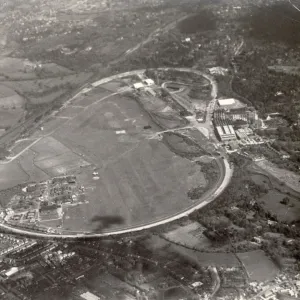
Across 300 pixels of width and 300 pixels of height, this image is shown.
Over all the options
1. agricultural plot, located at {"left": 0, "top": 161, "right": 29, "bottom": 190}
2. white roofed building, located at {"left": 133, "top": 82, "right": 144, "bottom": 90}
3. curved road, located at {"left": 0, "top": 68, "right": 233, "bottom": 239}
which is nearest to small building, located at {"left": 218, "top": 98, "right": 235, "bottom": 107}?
white roofed building, located at {"left": 133, "top": 82, "right": 144, "bottom": 90}

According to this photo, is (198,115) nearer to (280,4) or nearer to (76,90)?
(76,90)

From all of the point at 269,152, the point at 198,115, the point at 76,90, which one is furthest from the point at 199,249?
the point at 76,90

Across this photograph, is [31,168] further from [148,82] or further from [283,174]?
[148,82]

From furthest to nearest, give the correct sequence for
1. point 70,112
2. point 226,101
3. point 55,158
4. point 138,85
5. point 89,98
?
point 138,85 → point 89,98 → point 70,112 → point 226,101 → point 55,158

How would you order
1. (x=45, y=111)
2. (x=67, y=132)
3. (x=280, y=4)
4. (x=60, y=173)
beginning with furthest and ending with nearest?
(x=280, y=4) → (x=45, y=111) → (x=67, y=132) → (x=60, y=173)

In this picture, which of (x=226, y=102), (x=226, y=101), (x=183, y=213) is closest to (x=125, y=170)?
(x=183, y=213)

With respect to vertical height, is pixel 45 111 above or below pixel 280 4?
below

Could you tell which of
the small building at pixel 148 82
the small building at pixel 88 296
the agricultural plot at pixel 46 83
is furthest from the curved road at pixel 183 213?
the agricultural plot at pixel 46 83

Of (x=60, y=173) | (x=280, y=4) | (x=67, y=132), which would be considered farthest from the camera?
(x=280, y=4)
